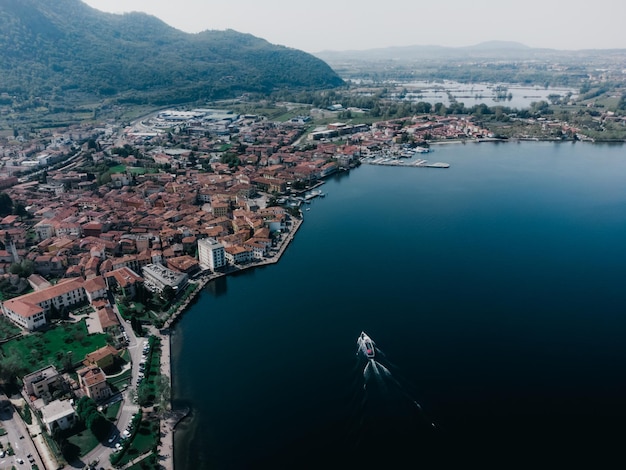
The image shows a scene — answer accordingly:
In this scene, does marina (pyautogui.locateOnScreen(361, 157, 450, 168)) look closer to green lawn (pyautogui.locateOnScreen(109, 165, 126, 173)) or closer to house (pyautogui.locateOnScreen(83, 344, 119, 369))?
green lawn (pyautogui.locateOnScreen(109, 165, 126, 173))

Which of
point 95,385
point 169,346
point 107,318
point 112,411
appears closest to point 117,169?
point 107,318

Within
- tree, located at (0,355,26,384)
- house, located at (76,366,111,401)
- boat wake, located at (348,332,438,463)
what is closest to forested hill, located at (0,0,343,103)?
tree, located at (0,355,26,384)

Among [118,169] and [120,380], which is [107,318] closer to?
[120,380]

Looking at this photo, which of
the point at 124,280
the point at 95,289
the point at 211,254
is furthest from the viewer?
the point at 211,254

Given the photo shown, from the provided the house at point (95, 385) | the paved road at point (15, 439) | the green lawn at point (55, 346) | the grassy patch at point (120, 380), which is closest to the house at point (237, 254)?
the green lawn at point (55, 346)

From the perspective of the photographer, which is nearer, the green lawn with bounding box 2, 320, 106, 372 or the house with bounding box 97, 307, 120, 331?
the green lawn with bounding box 2, 320, 106, 372

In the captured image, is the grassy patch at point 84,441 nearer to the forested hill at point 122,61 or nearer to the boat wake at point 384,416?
Result: the boat wake at point 384,416
